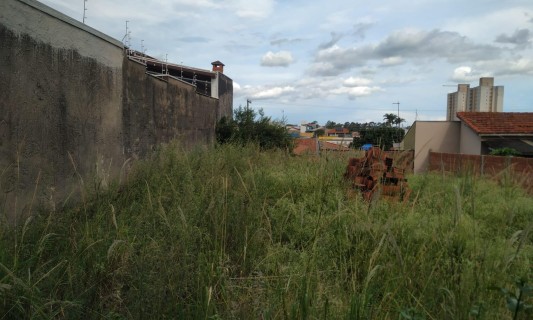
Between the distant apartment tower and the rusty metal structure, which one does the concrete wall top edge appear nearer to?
the rusty metal structure

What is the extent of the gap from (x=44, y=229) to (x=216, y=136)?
11181 mm

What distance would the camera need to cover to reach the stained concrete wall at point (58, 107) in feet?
12.2

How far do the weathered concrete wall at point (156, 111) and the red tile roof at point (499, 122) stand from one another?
16056mm

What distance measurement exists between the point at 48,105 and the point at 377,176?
393cm

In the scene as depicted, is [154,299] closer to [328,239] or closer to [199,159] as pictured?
[328,239]

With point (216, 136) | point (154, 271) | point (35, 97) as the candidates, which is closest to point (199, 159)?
point (35, 97)

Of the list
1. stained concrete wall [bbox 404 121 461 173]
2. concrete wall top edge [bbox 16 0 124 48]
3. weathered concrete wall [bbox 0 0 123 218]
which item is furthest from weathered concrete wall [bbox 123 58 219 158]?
stained concrete wall [bbox 404 121 461 173]

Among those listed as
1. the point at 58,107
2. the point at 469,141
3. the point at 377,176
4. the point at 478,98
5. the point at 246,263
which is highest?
the point at 478,98

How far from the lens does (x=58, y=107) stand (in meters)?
4.52

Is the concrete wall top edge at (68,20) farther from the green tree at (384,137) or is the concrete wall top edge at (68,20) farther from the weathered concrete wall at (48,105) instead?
the green tree at (384,137)

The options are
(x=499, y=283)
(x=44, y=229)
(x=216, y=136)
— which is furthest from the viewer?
(x=216, y=136)

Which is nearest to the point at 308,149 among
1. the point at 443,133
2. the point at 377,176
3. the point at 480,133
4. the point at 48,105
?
the point at 377,176

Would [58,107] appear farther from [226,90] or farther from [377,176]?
[226,90]

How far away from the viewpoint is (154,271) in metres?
2.34
